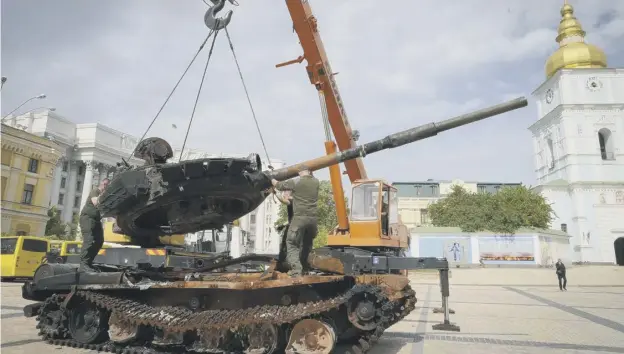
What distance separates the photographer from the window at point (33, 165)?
34656mm

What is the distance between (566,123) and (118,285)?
5181 centimetres

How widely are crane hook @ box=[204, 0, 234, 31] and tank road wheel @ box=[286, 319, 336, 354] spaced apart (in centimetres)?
558

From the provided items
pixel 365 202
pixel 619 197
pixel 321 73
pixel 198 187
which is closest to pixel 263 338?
pixel 198 187

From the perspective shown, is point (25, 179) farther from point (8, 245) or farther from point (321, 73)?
point (321, 73)

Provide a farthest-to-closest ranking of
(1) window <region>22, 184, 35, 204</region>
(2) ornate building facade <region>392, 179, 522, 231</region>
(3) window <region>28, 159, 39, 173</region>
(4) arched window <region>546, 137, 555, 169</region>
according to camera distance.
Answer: (2) ornate building facade <region>392, 179, 522, 231</region> < (4) arched window <region>546, 137, 555, 169</region> < (1) window <region>22, 184, 35, 204</region> < (3) window <region>28, 159, 39, 173</region>

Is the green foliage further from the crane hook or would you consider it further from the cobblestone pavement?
the crane hook

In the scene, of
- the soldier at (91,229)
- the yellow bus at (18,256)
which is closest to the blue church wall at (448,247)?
the yellow bus at (18,256)

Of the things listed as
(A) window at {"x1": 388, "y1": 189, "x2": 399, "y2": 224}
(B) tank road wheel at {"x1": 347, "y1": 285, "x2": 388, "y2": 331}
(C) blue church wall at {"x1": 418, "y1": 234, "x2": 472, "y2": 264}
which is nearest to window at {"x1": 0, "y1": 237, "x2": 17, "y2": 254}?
(A) window at {"x1": 388, "y1": 189, "x2": 399, "y2": 224}

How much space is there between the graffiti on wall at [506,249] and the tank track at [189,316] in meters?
28.8

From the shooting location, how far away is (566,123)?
47.5 meters

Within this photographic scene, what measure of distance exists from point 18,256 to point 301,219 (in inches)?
722

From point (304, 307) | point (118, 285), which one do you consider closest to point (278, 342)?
point (304, 307)

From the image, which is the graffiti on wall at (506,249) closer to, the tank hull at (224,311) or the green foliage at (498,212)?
the green foliage at (498,212)

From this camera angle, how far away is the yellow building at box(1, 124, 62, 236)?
1296 inches
